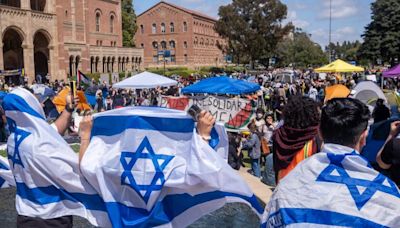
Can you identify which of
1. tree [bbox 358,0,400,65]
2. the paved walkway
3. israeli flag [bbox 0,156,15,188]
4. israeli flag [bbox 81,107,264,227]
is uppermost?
tree [bbox 358,0,400,65]

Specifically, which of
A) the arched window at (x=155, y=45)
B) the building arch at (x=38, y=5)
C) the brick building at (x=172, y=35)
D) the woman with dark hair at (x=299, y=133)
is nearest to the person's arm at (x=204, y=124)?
the woman with dark hair at (x=299, y=133)

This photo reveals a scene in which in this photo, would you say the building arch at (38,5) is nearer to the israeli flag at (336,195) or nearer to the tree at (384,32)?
the tree at (384,32)

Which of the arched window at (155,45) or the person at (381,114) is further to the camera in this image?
the arched window at (155,45)

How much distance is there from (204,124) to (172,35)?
283 feet

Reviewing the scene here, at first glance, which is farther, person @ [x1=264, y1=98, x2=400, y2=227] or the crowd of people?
the crowd of people

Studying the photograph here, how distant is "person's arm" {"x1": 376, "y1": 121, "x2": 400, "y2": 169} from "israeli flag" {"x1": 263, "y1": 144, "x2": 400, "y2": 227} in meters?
1.45

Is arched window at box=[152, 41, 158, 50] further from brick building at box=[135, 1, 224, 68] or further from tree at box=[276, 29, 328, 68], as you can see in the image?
tree at box=[276, 29, 328, 68]

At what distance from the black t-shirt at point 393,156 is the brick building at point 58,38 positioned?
35.4m

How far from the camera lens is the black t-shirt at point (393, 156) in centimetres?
354

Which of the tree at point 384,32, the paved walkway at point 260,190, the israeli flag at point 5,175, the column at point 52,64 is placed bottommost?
the paved walkway at point 260,190

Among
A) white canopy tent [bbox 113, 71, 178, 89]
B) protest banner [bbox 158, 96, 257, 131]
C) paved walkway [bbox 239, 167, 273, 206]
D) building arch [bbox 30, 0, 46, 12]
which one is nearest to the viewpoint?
paved walkway [bbox 239, 167, 273, 206]

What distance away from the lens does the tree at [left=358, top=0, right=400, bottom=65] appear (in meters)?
50.6

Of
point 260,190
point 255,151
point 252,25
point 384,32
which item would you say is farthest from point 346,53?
point 260,190

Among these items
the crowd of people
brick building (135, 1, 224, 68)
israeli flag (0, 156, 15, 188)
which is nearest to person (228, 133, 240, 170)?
the crowd of people
